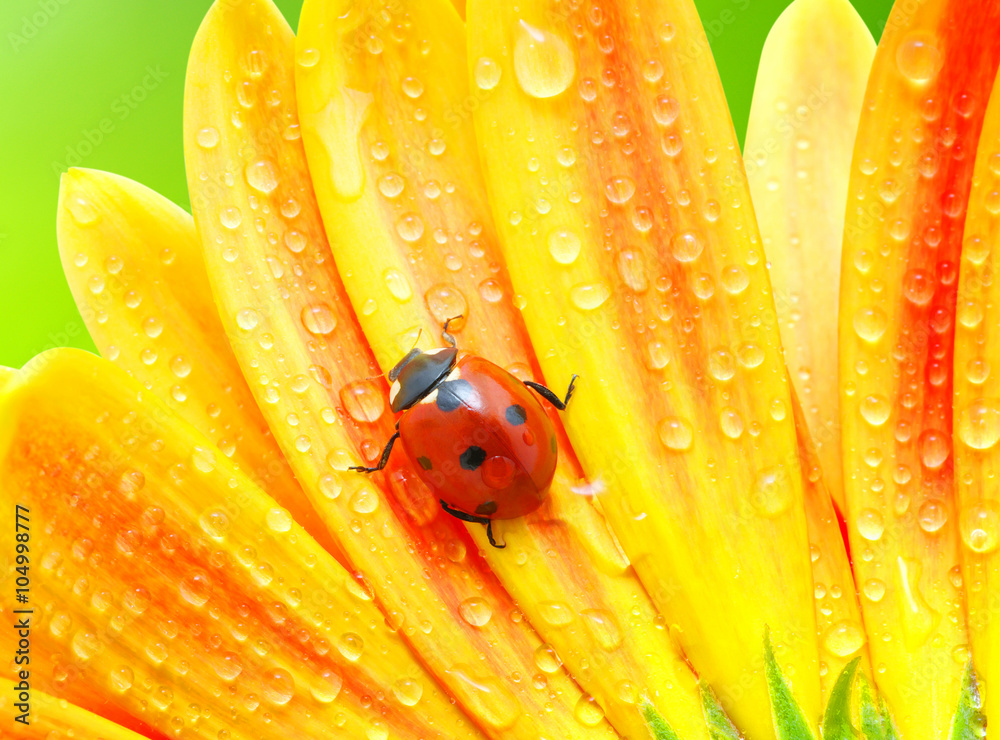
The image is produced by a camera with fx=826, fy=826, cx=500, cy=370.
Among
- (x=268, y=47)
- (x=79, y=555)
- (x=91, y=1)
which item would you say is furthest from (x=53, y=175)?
(x=79, y=555)

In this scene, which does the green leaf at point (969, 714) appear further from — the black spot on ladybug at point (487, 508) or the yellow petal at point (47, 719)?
the yellow petal at point (47, 719)

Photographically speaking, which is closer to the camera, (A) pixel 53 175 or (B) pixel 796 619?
(B) pixel 796 619

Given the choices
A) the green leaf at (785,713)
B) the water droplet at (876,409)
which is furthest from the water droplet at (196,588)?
the water droplet at (876,409)

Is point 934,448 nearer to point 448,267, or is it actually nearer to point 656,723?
point 656,723

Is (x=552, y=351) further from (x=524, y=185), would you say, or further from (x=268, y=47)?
(x=268, y=47)

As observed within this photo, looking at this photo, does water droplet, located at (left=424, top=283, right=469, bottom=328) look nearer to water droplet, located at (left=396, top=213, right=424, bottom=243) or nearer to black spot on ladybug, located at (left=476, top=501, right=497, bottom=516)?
water droplet, located at (left=396, top=213, right=424, bottom=243)

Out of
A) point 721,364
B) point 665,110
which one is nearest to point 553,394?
point 721,364
